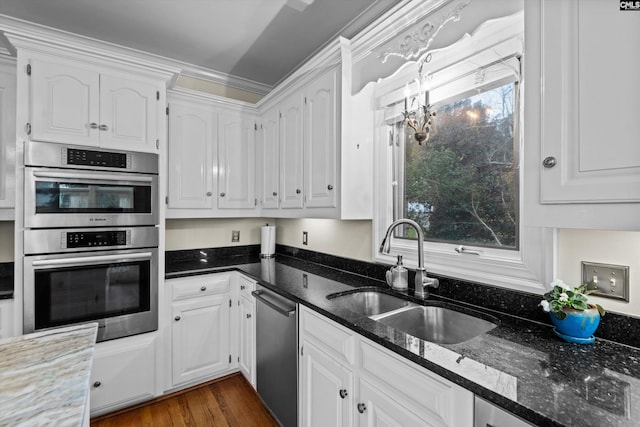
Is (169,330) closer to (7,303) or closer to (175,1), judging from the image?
(7,303)

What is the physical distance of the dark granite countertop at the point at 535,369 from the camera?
71 centimetres

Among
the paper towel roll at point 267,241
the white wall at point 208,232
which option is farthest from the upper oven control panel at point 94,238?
the paper towel roll at point 267,241

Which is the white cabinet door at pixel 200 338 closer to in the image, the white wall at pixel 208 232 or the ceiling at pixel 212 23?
the white wall at pixel 208 232

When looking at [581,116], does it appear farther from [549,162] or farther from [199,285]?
[199,285]

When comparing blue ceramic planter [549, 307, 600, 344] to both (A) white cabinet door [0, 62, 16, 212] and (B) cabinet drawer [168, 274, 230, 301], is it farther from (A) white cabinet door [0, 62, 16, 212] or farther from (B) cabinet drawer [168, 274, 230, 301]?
(A) white cabinet door [0, 62, 16, 212]

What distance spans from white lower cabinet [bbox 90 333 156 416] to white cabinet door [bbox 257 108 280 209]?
4.51ft

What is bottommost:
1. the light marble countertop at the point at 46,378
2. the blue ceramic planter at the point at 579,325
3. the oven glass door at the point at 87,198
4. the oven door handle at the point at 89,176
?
the light marble countertop at the point at 46,378

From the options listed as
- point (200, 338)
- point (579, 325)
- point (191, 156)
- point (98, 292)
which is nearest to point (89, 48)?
point (191, 156)

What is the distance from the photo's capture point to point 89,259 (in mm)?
1938

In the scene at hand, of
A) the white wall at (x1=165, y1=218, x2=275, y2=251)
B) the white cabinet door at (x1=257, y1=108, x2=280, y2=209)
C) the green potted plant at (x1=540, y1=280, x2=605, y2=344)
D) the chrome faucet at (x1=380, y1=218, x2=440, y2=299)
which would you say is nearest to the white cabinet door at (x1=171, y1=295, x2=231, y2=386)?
the white wall at (x1=165, y1=218, x2=275, y2=251)

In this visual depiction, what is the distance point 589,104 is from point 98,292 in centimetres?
262

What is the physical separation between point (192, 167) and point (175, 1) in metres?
1.17

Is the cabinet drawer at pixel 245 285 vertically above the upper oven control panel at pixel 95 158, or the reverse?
the upper oven control panel at pixel 95 158

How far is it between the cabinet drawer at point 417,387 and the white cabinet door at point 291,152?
128 centimetres
